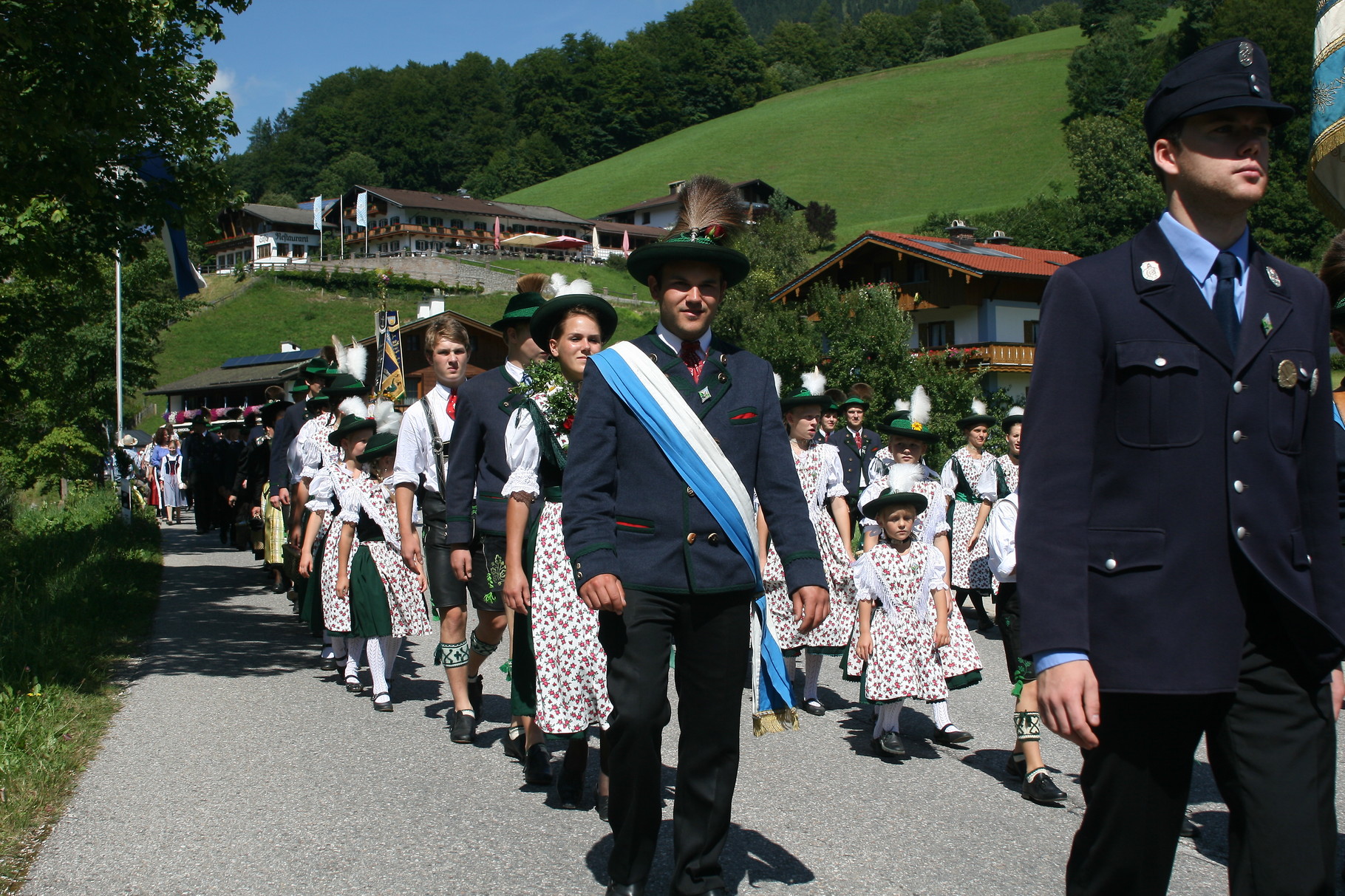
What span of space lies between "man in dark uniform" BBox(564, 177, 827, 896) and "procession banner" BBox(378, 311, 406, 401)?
1317 centimetres

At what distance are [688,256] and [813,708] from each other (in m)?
4.46

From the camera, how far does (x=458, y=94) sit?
507 feet

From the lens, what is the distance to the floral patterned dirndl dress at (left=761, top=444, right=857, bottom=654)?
8.00 m

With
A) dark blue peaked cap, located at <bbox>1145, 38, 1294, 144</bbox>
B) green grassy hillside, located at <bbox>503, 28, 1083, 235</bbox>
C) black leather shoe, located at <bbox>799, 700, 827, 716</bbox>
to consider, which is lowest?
black leather shoe, located at <bbox>799, 700, 827, 716</bbox>

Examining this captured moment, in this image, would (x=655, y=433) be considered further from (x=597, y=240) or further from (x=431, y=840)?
(x=597, y=240)

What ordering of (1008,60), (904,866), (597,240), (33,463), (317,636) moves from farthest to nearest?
(1008,60)
(597,240)
(33,463)
(317,636)
(904,866)

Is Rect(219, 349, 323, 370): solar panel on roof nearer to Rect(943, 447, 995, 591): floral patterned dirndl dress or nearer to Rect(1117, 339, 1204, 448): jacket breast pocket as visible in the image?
Rect(943, 447, 995, 591): floral patterned dirndl dress

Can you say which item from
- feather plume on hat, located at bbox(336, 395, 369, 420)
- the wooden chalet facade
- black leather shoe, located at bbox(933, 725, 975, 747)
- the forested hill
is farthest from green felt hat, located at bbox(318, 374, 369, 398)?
the forested hill

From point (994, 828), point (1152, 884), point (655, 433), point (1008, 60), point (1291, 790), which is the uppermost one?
point (1008, 60)

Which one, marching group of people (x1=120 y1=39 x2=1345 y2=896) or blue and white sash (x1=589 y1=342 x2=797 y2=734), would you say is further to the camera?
blue and white sash (x1=589 y1=342 x2=797 y2=734)

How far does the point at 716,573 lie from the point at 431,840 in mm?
1851

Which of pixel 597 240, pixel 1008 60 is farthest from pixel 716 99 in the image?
pixel 597 240

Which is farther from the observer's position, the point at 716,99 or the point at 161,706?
the point at 716,99

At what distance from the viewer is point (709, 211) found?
4363 millimetres
